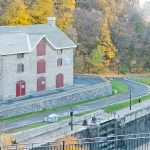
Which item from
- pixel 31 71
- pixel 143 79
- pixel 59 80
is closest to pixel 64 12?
pixel 143 79

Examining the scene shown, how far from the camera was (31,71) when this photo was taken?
149ft

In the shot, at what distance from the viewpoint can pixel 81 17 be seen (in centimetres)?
6359

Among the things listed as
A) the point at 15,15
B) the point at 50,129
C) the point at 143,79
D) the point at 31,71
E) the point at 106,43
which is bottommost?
the point at 143,79

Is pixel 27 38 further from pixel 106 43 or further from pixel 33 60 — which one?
pixel 106 43

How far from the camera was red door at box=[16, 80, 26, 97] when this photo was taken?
4403 cm

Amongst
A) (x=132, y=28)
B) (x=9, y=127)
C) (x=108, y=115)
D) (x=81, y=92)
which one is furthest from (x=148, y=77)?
(x=9, y=127)

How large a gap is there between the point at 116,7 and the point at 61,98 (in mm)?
27977

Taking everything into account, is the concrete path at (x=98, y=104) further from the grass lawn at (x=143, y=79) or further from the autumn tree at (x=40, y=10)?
A: the autumn tree at (x=40, y=10)

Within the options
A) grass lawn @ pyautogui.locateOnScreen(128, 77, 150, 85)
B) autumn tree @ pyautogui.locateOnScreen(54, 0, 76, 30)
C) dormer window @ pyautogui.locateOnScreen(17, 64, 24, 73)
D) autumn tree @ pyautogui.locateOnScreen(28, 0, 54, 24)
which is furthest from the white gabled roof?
grass lawn @ pyautogui.locateOnScreen(128, 77, 150, 85)

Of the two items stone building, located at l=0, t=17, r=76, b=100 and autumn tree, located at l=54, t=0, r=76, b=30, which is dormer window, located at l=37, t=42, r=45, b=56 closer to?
stone building, located at l=0, t=17, r=76, b=100

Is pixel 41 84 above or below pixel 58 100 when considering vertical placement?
above

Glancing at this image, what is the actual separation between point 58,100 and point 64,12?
21790 millimetres

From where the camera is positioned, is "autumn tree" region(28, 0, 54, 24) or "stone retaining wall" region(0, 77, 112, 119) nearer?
"stone retaining wall" region(0, 77, 112, 119)

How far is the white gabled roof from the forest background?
324 inches
